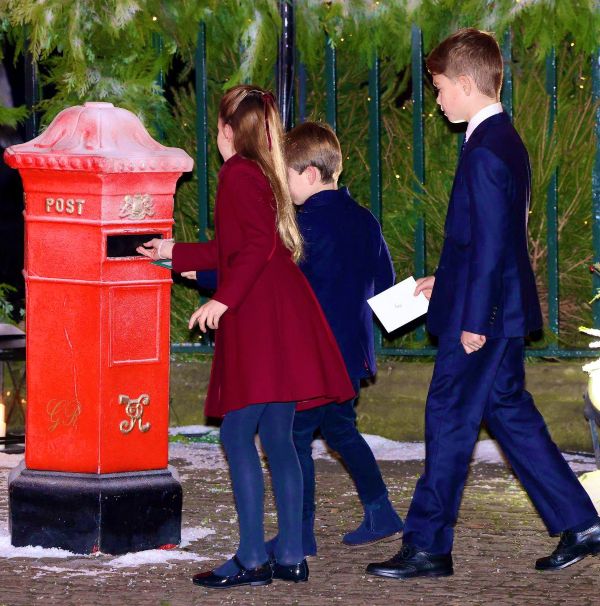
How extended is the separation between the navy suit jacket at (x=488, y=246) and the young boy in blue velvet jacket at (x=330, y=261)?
40 centimetres

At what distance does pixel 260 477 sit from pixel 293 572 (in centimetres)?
34

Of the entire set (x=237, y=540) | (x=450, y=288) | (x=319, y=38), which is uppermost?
(x=319, y=38)

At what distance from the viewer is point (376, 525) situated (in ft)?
18.5

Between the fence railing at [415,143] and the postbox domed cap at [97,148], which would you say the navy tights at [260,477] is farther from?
the fence railing at [415,143]

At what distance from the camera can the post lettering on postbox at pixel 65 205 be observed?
5340 millimetres

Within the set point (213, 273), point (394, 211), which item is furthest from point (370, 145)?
point (213, 273)

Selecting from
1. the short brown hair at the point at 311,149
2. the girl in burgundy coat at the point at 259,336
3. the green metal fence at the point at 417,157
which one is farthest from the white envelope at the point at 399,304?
the green metal fence at the point at 417,157

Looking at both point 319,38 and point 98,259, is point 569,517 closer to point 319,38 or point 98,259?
point 98,259

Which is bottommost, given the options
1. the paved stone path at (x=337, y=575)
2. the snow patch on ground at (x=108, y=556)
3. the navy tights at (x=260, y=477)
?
the snow patch on ground at (x=108, y=556)

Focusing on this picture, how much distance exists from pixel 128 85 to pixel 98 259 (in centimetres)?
260

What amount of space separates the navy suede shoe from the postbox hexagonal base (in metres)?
0.66

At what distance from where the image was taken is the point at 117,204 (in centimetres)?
533

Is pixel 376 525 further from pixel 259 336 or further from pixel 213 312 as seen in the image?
pixel 213 312

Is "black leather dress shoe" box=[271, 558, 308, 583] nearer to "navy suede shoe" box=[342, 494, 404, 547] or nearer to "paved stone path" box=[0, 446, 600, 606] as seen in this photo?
"paved stone path" box=[0, 446, 600, 606]
